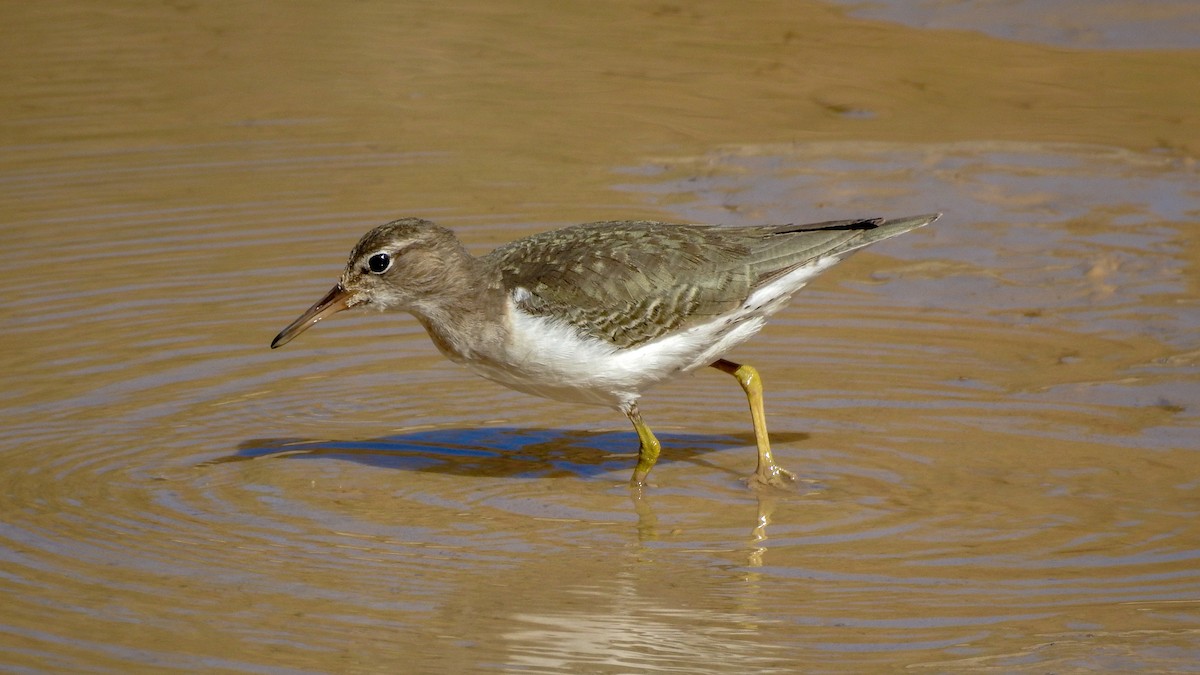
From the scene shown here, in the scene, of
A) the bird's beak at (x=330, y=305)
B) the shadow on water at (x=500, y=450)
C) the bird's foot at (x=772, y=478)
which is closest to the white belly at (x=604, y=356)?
the shadow on water at (x=500, y=450)

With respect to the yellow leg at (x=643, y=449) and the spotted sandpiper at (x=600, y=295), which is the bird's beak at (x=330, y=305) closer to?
the spotted sandpiper at (x=600, y=295)

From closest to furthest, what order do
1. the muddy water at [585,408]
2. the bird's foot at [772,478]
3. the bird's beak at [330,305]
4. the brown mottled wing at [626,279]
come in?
the muddy water at [585,408] < the brown mottled wing at [626,279] < the bird's foot at [772,478] < the bird's beak at [330,305]

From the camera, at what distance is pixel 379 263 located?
28.2ft

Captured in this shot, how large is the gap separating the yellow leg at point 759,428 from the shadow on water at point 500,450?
333 millimetres

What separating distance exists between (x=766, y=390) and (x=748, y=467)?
39.3 inches

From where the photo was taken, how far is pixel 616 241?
8.62 m

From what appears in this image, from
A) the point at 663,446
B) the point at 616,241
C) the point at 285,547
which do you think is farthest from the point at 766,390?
the point at 285,547

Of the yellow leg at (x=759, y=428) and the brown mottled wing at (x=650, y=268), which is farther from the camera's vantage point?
the yellow leg at (x=759, y=428)

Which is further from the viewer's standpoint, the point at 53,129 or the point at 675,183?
the point at 53,129

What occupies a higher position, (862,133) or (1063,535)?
(862,133)

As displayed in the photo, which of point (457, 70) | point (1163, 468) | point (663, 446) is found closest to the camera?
point (1163, 468)

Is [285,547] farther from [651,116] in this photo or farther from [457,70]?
[457,70]

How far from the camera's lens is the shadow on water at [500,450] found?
8.89m

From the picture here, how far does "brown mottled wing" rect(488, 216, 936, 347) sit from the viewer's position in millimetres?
8367
